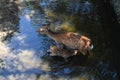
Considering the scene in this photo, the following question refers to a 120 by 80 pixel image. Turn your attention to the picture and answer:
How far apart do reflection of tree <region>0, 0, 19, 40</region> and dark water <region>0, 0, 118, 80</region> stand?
0.40 ft

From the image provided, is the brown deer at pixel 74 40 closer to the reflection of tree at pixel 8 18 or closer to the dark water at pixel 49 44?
the dark water at pixel 49 44

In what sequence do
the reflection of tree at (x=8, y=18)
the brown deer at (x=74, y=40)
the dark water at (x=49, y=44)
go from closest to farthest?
the dark water at (x=49, y=44)
the brown deer at (x=74, y=40)
the reflection of tree at (x=8, y=18)

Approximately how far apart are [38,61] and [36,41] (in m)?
0.65

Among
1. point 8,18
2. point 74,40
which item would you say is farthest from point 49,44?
point 8,18

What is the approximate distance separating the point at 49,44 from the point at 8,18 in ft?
4.92

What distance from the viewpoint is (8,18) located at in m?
7.05

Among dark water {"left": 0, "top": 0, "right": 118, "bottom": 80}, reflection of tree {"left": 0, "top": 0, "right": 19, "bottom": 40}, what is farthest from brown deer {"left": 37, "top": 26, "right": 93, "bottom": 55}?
reflection of tree {"left": 0, "top": 0, "right": 19, "bottom": 40}

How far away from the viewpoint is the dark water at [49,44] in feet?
17.5

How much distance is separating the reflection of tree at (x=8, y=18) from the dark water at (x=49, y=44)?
12 centimetres

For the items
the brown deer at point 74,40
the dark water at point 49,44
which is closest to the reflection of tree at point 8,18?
the dark water at point 49,44

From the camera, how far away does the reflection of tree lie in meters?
6.47

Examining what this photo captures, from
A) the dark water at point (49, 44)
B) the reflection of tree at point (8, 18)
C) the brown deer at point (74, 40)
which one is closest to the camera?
the dark water at point (49, 44)

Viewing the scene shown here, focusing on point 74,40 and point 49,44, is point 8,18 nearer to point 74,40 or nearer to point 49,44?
point 49,44

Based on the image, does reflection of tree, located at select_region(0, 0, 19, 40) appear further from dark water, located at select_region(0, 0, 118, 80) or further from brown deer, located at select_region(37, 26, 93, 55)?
brown deer, located at select_region(37, 26, 93, 55)
